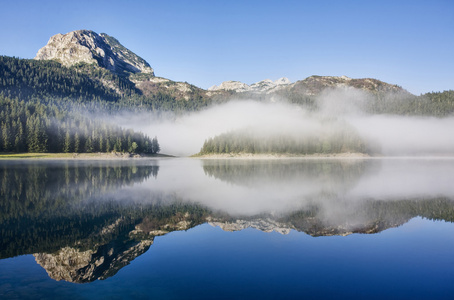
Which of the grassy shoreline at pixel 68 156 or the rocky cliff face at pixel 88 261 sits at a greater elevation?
the grassy shoreline at pixel 68 156

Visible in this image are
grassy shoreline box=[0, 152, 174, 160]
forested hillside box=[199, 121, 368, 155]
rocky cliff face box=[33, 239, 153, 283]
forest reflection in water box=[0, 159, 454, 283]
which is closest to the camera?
rocky cliff face box=[33, 239, 153, 283]

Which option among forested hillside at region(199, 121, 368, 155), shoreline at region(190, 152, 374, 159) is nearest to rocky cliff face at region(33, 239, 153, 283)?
shoreline at region(190, 152, 374, 159)

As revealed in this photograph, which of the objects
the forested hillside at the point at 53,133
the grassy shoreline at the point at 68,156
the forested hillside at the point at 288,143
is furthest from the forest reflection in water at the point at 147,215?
the forested hillside at the point at 288,143

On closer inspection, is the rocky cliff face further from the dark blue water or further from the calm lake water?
the dark blue water

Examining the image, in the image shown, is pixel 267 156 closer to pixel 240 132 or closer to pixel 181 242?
pixel 240 132

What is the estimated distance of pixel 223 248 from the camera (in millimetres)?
13039

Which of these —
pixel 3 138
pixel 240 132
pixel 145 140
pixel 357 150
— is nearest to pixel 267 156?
pixel 240 132

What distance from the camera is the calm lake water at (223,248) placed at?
9156 mm

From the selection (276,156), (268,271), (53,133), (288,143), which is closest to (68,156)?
(53,133)

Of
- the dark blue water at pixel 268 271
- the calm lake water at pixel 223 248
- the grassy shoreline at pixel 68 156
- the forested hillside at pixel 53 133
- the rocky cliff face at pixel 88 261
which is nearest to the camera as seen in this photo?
the dark blue water at pixel 268 271

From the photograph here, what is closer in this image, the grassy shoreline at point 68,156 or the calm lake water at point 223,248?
the calm lake water at point 223,248

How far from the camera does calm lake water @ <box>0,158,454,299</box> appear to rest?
916 centimetres

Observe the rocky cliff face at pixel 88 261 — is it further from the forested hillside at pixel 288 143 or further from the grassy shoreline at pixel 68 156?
the forested hillside at pixel 288 143

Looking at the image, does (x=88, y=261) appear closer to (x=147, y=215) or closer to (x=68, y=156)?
(x=147, y=215)
